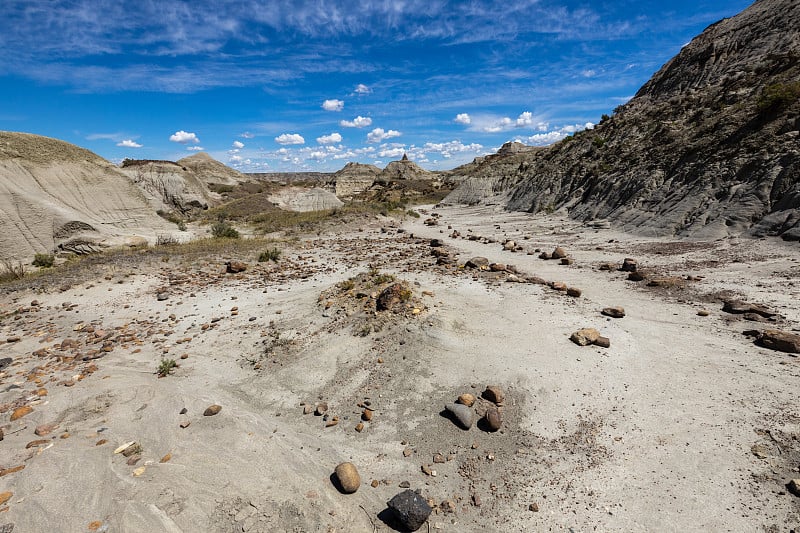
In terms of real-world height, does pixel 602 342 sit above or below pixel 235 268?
below

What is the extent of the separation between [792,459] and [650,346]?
2418 mm

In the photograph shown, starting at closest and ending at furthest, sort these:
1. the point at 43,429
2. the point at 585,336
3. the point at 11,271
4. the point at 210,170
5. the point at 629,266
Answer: the point at 43,429 → the point at 585,336 → the point at 629,266 → the point at 11,271 → the point at 210,170

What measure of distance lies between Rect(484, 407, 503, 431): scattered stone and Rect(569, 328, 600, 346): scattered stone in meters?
2.33

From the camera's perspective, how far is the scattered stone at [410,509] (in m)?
2.96

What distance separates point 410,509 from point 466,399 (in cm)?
172

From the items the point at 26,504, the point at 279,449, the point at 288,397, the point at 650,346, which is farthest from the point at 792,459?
the point at 26,504

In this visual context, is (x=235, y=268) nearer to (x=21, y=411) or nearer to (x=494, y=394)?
(x=21, y=411)

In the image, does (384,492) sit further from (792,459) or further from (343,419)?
(792,459)

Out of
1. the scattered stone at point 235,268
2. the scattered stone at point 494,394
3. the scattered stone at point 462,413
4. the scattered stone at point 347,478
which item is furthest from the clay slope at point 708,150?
the scattered stone at point 235,268

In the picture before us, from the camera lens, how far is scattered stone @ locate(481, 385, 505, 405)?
14.7 feet

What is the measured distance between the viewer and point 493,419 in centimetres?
410

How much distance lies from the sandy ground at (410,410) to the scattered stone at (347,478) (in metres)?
0.10

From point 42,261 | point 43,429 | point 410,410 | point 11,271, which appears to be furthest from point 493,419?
point 42,261

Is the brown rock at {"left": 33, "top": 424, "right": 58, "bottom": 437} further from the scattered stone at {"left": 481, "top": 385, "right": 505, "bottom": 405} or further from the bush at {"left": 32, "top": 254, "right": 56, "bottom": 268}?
the bush at {"left": 32, "top": 254, "right": 56, "bottom": 268}
